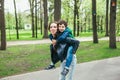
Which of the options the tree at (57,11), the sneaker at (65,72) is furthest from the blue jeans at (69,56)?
the tree at (57,11)

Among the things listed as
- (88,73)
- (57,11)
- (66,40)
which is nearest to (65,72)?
(66,40)

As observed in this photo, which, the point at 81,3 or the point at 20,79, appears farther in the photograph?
the point at 81,3

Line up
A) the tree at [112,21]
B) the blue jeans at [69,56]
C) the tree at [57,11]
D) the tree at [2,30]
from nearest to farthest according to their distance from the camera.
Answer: the blue jeans at [69,56] → the tree at [2,30] → the tree at [112,21] → the tree at [57,11]

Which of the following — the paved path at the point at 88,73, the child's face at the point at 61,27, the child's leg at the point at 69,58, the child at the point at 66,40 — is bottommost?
the paved path at the point at 88,73

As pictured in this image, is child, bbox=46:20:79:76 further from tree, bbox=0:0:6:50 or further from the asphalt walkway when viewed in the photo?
tree, bbox=0:0:6:50

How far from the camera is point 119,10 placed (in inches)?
2106

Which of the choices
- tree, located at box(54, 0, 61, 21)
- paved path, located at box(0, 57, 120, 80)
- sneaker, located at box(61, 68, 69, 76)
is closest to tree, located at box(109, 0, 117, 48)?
tree, located at box(54, 0, 61, 21)

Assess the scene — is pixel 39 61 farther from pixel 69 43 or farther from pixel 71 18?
pixel 71 18

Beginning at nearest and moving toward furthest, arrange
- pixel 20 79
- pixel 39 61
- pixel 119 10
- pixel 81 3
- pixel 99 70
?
pixel 20 79 < pixel 99 70 < pixel 39 61 < pixel 119 10 < pixel 81 3

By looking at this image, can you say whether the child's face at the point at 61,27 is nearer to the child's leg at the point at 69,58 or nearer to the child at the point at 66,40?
the child at the point at 66,40

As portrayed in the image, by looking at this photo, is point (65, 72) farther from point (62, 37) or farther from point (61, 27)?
point (61, 27)

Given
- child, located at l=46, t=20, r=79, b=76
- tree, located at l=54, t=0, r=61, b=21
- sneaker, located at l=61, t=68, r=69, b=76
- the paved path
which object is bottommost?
the paved path

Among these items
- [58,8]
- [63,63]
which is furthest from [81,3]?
[63,63]

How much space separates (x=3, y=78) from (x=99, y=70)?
3.66 m
